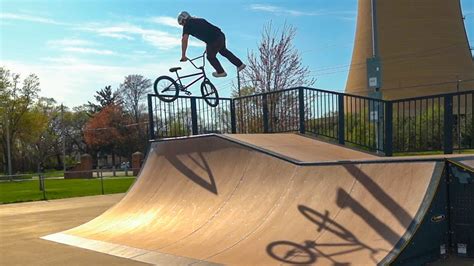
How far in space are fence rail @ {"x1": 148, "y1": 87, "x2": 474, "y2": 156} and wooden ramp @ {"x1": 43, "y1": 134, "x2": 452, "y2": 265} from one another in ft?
3.81

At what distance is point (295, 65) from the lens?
20234mm

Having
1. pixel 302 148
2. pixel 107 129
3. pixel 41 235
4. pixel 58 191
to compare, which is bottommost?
pixel 58 191

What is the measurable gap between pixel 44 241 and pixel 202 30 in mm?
6322

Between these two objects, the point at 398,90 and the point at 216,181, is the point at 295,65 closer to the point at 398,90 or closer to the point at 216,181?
the point at 216,181

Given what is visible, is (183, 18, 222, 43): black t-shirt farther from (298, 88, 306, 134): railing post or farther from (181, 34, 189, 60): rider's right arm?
(298, 88, 306, 134): railing post

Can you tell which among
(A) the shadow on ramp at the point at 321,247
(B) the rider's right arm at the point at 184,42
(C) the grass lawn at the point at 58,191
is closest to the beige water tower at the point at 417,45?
(C) the grass lawn at the point at 58,191

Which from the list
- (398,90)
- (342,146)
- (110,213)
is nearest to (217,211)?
(110,213)

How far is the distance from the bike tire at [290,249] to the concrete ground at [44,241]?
1.54 meters

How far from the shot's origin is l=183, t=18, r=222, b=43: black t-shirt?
11.0 metres

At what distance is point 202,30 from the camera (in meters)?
11.2

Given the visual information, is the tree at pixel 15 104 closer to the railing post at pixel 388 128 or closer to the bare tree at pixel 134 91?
the bare tree at pixel 134 91

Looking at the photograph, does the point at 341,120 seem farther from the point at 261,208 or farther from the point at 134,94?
the point at 134,94

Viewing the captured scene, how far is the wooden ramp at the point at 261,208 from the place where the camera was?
5262mm

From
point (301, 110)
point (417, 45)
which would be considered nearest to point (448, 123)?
Result: point (301, 110)
